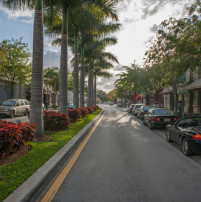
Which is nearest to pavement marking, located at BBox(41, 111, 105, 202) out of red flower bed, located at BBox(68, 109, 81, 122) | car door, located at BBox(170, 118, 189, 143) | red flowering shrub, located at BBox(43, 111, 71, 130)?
car door, located at BBox(170, 118, 189, 143)

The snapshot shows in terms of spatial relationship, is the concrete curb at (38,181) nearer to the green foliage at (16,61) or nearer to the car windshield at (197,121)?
the car windshield at (197,121)

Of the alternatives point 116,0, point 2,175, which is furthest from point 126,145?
point 116,0

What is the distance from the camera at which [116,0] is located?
12742 mm

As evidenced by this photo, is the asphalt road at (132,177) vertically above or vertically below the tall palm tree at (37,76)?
below

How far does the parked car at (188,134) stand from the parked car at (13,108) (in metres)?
16.1

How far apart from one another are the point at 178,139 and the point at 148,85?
27.7m

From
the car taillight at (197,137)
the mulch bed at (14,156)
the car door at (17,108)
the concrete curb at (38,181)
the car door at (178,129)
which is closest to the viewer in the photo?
the concrete curb at (38,181)

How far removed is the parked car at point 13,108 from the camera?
1888cm

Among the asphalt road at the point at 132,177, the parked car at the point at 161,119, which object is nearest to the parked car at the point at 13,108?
the parked car at the point at 161,119

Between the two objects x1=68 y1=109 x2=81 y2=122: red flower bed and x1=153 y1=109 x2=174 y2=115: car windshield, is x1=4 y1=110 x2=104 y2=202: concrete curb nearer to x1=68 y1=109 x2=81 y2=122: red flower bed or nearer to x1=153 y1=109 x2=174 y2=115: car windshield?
→ x1=153 y1=109 x2=174 y2=115: car windshield

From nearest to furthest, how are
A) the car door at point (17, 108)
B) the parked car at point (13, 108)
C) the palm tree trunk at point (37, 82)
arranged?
the palm tree trunk at point (37, 82) → the parked car at point (13, 108) → the car door at point (17, 108)

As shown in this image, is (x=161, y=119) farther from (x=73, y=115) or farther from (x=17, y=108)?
(x=17, y=108)

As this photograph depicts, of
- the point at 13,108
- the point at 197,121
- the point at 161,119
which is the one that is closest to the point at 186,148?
the point at 197,121

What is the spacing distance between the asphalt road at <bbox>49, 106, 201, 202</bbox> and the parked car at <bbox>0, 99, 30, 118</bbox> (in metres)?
15.0
